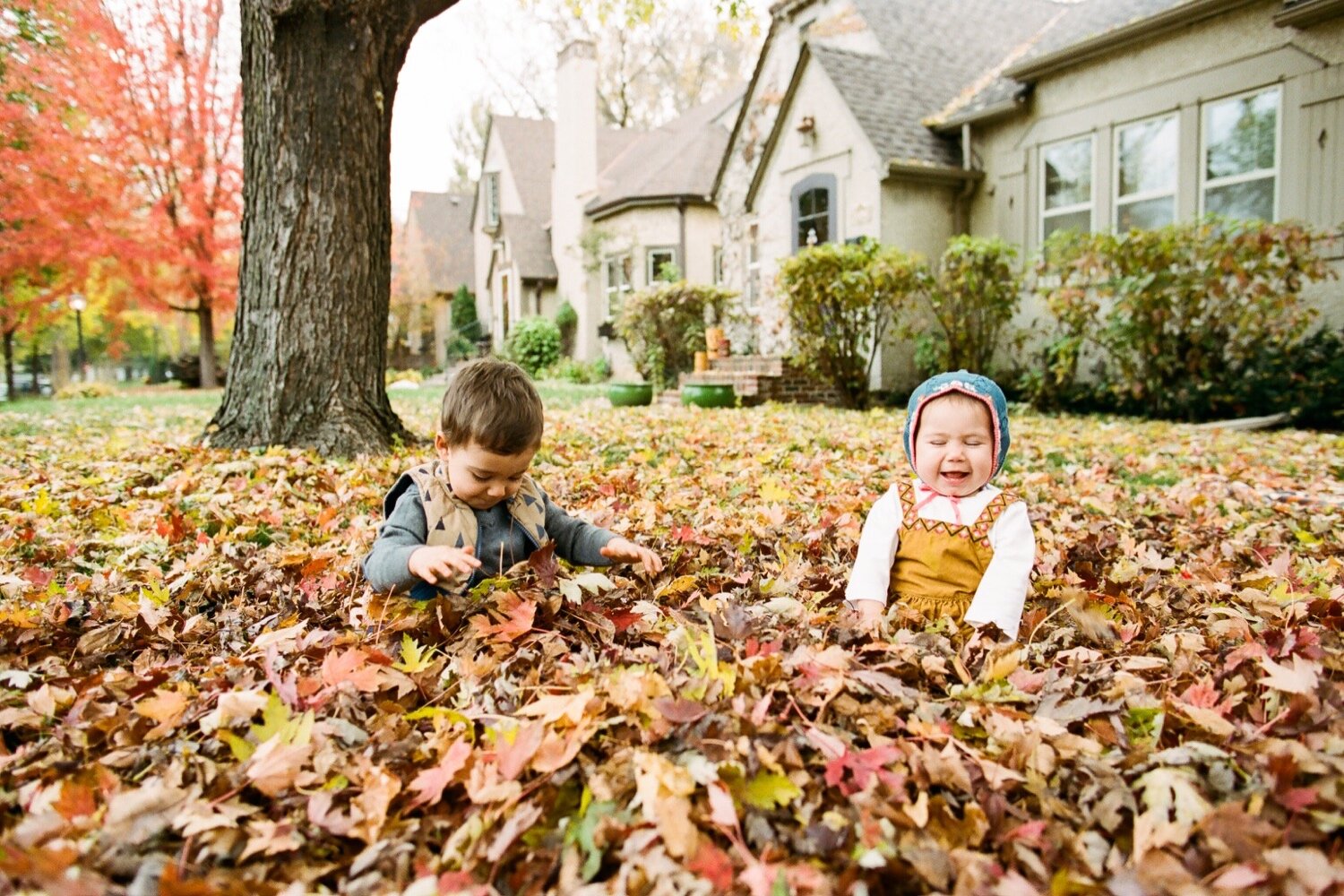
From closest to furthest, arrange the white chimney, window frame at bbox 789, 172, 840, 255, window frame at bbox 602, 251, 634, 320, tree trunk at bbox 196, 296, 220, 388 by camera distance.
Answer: window frame at bbox 789, 172, 840, 255 < tree trunk at bbox 196, 296, 220, 388 < window frame at bbox 602, 251, 634, 320 < the white chimney

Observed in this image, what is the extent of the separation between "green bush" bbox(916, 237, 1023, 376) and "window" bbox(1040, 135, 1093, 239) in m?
1.42

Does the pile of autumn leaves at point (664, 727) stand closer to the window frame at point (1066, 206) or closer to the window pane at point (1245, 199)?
the window pane at point (1245, 199)

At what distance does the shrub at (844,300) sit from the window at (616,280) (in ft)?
31.6

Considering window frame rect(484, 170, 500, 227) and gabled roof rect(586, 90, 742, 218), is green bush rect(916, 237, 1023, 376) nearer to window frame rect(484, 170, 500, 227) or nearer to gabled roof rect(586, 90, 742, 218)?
gabled roof rect(586, 90, 742, 218)

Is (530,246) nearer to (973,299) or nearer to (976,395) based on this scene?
(973,299)

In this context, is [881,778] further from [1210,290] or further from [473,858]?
[1210,290]

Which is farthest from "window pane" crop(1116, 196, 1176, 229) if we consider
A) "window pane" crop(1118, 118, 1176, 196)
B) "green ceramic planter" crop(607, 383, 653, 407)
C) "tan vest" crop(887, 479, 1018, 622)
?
"tan vest" crop(887, 479, 1018, 622)

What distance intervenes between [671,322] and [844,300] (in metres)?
Answer: 5.56

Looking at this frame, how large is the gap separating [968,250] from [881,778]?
9.25 metres

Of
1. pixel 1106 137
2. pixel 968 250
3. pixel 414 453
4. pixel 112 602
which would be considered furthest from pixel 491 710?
pixel 1106 137

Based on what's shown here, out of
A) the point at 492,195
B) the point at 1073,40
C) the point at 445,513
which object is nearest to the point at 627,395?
the point at 1073,40

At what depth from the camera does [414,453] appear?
5.24 m

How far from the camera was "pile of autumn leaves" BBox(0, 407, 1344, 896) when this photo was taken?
1332mm

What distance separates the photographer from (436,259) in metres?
30.3
